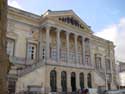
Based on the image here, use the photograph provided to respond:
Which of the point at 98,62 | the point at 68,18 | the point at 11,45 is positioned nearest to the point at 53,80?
the point at 11,45

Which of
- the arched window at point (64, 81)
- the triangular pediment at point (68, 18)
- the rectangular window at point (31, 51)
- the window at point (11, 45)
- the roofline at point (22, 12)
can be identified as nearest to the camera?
the window at point (11, 45)

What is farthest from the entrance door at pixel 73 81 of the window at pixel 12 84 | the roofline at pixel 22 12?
the roofline at pixel 22 12

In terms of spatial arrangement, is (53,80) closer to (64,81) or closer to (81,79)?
Answer: (64,81)


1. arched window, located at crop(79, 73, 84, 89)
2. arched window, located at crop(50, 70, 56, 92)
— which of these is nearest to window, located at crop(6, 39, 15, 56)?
arched window, located at crop(50, 70, 56, 92)

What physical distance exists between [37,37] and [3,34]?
25.8 meters

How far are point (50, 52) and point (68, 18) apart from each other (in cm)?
764

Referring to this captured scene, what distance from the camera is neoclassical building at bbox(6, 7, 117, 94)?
2594 centimetres

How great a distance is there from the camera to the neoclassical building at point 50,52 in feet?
85.1

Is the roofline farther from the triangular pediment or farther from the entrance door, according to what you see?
the entrance door

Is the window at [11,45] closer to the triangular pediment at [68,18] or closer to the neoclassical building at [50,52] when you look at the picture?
the neoclassical building at [50,52]

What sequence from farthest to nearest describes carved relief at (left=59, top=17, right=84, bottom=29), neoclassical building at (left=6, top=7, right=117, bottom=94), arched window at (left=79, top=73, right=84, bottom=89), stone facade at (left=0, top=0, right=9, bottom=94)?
carved relief at (left=59, top=17, right=84, bottom=29) → arched window at (left=79, top=73, right=84, bottom=89) → neoclassical building at (left=6, top=7, right=117, bottom=94) → stone facade at (left=0, top=0, right=9, bottom=94)

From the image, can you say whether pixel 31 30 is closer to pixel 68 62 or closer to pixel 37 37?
pixel 37 37

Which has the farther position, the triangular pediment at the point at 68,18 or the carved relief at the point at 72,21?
the carved relief at the point at 72,21

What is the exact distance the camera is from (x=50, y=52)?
1267 inches
